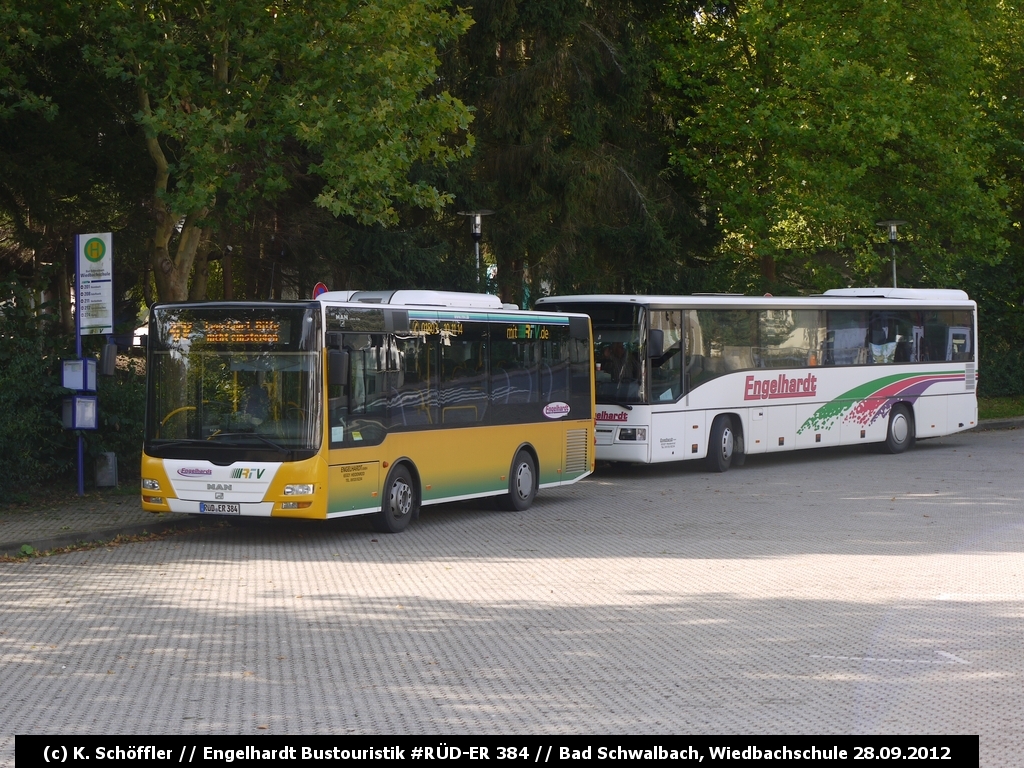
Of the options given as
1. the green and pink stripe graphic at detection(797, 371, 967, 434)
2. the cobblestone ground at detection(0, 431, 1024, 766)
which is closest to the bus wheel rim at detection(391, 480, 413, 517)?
the cobblestone ground at detection(0, 431, 1024, 766)

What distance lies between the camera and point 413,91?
1902 centimetres

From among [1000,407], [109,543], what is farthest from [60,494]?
[1000,407]

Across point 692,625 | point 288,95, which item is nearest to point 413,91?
point 288,95

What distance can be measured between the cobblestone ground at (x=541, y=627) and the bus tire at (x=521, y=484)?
597 millimetres

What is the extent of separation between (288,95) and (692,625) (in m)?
11.0

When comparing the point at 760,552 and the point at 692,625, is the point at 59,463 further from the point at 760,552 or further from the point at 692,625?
the point at 692,625

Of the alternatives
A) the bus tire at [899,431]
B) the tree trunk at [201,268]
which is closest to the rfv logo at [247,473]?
the tree trunk at [201,268]

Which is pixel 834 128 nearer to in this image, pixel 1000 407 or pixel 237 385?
pixel 1000 407

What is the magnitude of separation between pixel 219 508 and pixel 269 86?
293 inches

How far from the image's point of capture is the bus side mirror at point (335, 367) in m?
14.1

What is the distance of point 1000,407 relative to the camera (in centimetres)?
3947

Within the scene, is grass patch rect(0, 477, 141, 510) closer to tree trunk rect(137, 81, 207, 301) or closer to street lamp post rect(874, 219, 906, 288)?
tree trunk rect(137, 81, 207, 301)

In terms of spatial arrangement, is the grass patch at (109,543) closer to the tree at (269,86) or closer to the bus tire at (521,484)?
the bus tire at (521,484)

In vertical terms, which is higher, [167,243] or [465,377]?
[167,243]
